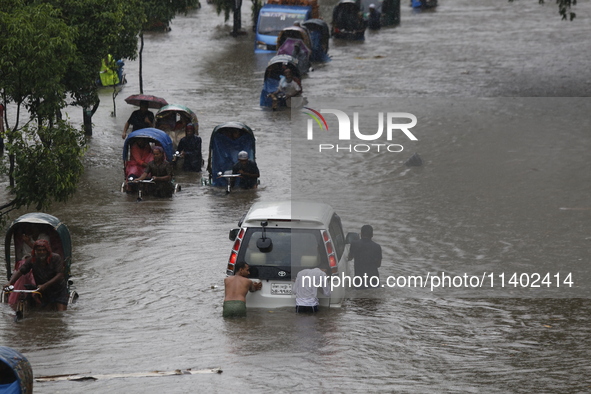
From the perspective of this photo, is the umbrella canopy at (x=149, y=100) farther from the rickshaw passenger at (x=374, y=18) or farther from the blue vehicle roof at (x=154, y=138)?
the rickshaw passenger at (x=374, y=18)

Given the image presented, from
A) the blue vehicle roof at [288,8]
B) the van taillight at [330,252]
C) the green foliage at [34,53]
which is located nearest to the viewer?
the van taillight at [330,252]

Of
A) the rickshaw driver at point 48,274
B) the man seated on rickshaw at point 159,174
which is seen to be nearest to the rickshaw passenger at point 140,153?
the man seated on rickshaw at point 159,174

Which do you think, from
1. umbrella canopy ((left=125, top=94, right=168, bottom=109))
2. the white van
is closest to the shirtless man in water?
the white van

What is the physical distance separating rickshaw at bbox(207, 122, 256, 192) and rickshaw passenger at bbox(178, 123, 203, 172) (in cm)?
87

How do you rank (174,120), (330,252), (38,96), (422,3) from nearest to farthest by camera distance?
(330,252)
(38,96)
(174,120)
(422,3)

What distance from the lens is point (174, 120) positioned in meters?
25.7

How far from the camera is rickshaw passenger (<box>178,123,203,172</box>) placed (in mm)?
23734

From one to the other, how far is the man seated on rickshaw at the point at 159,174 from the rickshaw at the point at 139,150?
36 cm

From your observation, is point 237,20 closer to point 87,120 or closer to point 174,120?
point 87,120

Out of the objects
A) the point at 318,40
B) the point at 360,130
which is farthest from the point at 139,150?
the point at 318,40

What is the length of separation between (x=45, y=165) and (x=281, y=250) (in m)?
5.81

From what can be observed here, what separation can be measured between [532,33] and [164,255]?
33.5m

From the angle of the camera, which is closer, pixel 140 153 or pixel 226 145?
pixel 140 153

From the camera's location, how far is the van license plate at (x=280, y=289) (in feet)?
43.1
